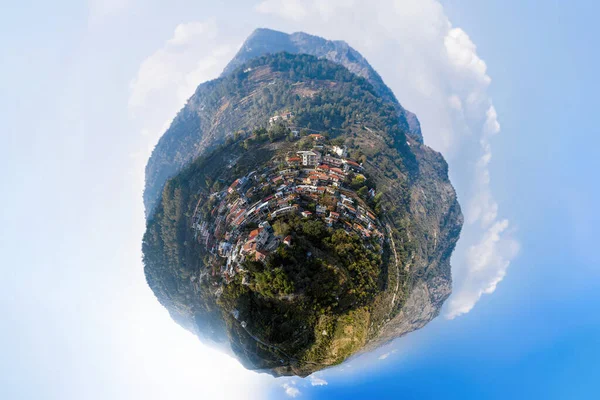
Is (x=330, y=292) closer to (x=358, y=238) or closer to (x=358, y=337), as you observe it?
(x=358, y=337)

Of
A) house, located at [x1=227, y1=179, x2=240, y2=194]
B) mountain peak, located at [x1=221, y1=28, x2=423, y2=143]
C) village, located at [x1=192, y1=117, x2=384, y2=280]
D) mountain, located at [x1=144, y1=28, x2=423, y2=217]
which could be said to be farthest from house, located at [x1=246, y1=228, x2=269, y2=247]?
mountain peak, located at [x1=221, y1=28, x2=423, y2=143]

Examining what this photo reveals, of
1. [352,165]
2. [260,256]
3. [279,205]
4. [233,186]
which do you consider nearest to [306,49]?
[352,165]

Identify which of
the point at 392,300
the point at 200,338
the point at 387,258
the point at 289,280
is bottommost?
the point at 200,338

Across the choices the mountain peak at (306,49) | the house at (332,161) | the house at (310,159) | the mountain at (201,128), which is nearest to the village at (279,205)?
the house at (310,159)

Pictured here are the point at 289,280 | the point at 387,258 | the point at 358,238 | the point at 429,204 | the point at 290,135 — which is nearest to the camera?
the point at 289,280

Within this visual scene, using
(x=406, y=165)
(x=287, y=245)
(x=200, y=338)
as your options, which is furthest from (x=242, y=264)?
(x=406, y=165)

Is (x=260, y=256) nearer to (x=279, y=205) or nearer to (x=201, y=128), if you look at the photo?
(x=279, y=205)
